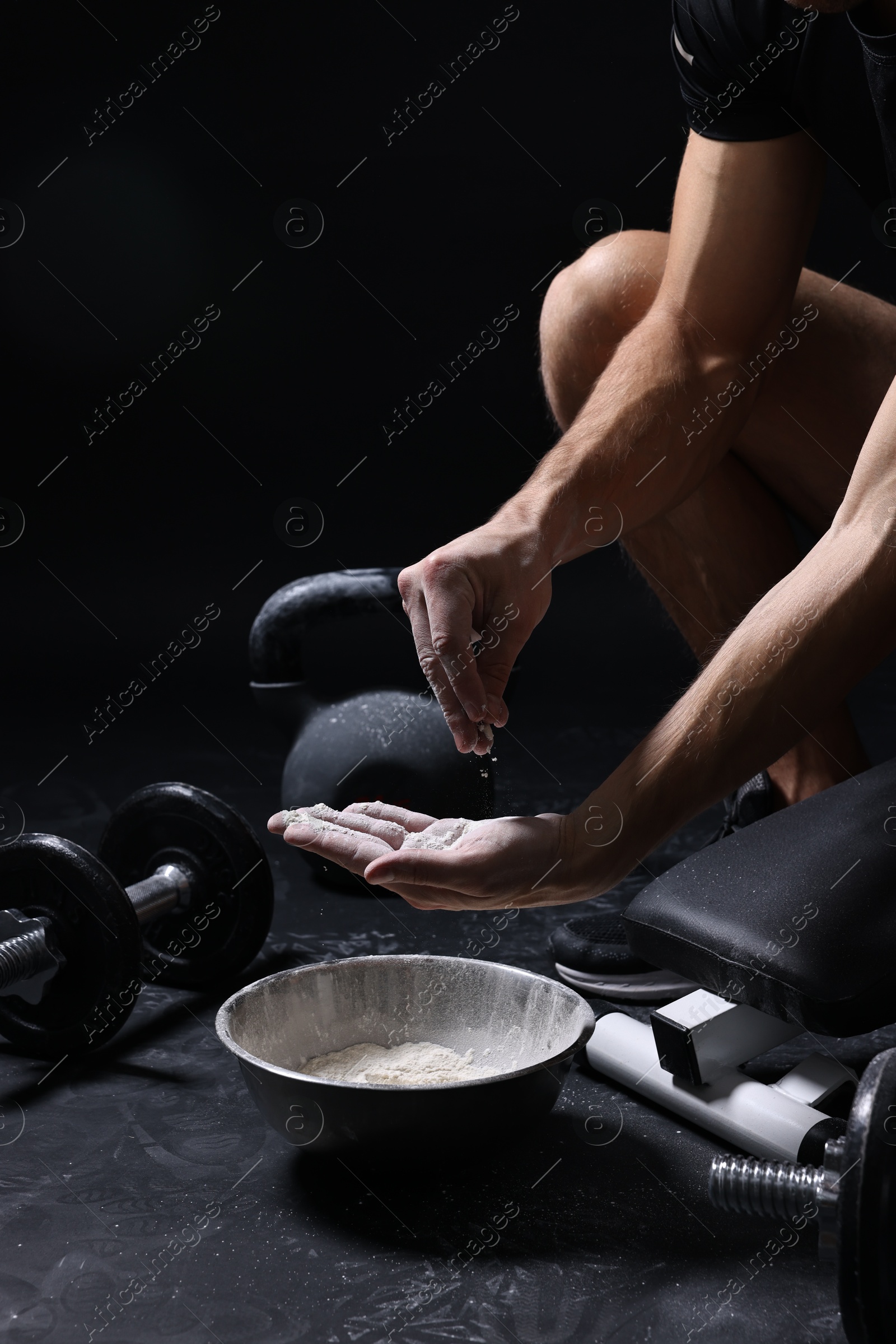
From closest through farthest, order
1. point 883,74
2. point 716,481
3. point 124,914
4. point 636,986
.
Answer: point 883,74
point 124,914
point 636,986
point 716,481

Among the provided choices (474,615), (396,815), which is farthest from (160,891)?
(474,615)

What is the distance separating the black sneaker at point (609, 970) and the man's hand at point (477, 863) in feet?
1.42

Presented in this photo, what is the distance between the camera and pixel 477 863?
0.84 m

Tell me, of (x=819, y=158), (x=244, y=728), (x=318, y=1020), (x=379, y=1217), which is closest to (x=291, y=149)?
(x=244, y=728)

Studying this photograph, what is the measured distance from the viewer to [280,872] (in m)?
1.71

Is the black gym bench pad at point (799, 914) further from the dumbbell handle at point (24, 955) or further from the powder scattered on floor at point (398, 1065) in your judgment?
the dumbbell handle at point (24, 955)

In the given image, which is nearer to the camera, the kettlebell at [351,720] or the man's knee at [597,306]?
the man's knee at [597,306]

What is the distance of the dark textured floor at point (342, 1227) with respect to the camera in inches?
32.2

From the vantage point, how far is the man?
88 centimetres

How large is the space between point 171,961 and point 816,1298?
784 mm

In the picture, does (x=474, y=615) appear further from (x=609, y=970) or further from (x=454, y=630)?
A: (x=609, y=970)

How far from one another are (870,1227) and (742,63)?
110cm

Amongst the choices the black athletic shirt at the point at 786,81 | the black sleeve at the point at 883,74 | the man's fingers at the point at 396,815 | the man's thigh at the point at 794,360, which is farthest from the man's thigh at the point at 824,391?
the man's fingers at the point at 396,815

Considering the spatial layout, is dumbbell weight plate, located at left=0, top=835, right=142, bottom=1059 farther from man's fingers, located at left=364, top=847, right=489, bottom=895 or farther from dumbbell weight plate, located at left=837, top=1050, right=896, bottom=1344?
dumbbell weight plate, located at left=837, top=1050, right=896, bottom=1344
